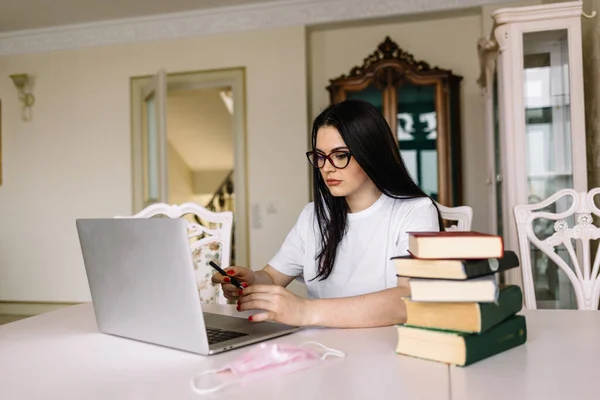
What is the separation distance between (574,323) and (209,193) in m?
6.33

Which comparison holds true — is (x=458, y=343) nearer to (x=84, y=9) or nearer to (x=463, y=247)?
(x=463, y=247)

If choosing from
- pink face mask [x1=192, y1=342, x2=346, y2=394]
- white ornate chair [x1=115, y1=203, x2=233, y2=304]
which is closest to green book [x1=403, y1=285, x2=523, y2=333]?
pink face mask [x1=192, y1=342, x2=346, y2=394]

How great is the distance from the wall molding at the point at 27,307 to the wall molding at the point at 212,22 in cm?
215

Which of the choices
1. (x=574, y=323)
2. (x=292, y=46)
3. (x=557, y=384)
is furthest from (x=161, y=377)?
(x=292, y=46)

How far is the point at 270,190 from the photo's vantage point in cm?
411

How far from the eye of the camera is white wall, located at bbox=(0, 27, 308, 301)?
13.4 feet

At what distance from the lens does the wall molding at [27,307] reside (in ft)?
15.0

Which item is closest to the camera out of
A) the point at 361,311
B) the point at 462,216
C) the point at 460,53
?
the point at 361,311

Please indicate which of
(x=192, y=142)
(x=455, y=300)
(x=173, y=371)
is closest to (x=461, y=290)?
(x=455, y=300)

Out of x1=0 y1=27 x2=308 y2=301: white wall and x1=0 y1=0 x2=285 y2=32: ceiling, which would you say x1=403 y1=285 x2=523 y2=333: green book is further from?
x1=0 y1=0 x2=285 y2=32: ceiling

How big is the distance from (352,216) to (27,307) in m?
4.10

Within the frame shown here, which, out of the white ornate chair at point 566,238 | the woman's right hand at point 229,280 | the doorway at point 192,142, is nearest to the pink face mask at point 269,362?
the woman's right hand at point 229,280

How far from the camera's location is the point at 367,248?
1.47m

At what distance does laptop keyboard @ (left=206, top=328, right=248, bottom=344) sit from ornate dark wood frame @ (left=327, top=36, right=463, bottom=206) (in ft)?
9.17
